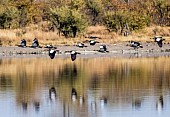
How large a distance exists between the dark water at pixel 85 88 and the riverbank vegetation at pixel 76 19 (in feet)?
48.3

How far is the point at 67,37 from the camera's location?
52.8m

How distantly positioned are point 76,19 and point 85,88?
29866 millimetres

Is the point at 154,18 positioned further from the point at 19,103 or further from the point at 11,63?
the point at 19,103

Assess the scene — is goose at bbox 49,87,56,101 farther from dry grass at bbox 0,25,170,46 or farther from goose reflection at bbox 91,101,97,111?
dry grass at bbox 0,25,170,46

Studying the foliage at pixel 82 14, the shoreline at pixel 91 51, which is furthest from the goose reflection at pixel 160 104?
the foliage at pixel 82 14

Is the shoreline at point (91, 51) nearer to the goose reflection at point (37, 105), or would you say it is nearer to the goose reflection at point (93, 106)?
the goose reflection at point (37, 105)

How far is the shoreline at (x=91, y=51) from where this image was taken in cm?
4453

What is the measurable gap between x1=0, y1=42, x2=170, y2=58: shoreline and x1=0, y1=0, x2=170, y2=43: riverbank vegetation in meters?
3.03

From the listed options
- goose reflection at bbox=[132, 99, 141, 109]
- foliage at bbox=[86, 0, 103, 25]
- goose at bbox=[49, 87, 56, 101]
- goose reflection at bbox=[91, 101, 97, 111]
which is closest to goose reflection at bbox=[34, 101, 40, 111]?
goose at bbox=[49, 87, 56, 101]

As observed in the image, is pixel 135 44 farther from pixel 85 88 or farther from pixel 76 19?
pixel 85 88

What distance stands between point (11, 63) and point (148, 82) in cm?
1342

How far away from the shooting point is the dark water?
18250mm

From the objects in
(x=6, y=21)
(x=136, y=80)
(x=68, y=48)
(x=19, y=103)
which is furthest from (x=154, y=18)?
(x=19, y=103)

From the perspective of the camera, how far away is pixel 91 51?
1829 inches
